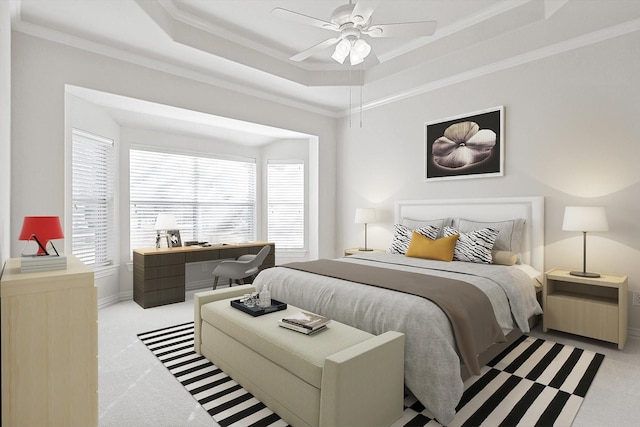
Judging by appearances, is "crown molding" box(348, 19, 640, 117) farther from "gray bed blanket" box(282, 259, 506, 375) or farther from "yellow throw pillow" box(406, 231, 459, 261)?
"gray bed blanket" box(282, 259, 506, 375)

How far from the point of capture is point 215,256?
497 centimetres

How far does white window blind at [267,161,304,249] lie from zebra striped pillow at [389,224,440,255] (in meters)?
2.14

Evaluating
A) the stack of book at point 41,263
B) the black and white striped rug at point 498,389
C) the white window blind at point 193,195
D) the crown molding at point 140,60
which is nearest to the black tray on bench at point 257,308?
the black and white striped rug at point 498,389

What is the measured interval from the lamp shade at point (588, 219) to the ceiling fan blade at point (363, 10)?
252 centimetres

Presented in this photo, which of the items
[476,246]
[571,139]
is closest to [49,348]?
[476,246]

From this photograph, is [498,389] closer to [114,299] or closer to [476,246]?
[476,246]

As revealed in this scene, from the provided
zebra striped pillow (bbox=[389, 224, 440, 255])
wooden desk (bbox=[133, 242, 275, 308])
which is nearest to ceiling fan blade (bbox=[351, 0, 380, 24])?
zebra striped pillow (bbox=[389, 224, 440, 255])

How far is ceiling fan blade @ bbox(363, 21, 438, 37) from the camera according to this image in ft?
8.48

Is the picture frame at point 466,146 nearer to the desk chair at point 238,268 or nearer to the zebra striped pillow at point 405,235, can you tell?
the zebra striped pillow at point 405,235

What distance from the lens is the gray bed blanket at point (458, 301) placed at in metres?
2.16

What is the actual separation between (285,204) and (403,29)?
12.9 feet

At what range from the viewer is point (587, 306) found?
3039 mm

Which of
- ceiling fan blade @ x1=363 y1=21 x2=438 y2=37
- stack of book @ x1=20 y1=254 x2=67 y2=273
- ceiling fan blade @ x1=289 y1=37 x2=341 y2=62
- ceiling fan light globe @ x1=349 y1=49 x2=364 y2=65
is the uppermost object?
ceiling fan blade @ x1=363 y1=21 x2=438 y2=37

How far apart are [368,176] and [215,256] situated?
2.65 m
